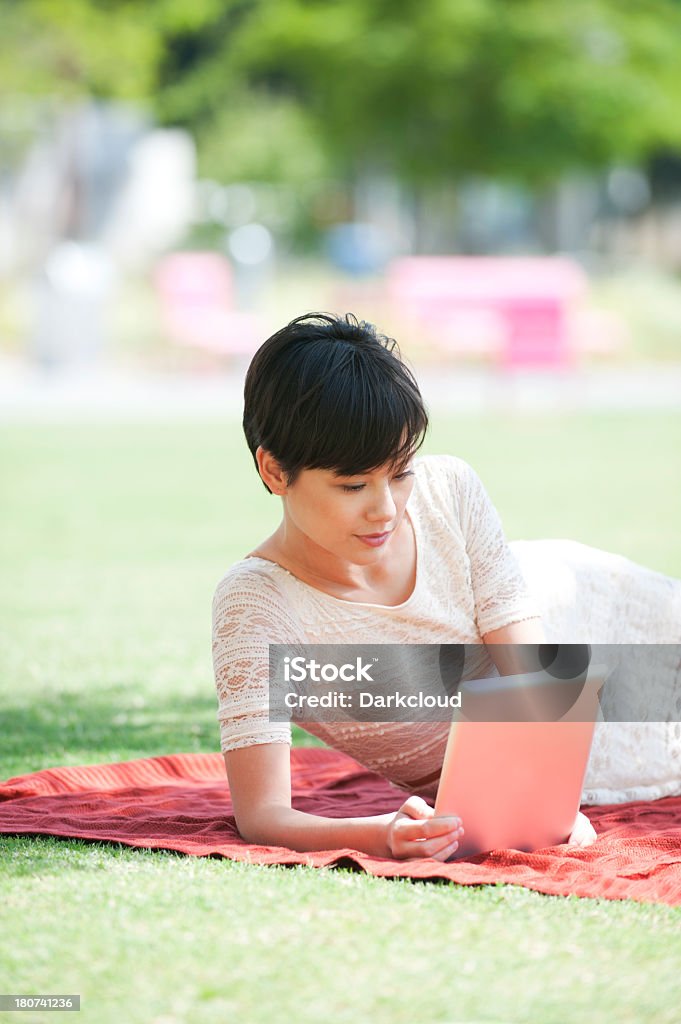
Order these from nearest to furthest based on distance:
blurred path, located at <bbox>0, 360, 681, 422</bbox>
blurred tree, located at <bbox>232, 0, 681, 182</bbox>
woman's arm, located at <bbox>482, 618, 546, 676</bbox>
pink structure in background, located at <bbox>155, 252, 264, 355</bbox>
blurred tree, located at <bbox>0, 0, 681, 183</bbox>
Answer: woman's arm, located at <bbox>482, 618, 546, 676</bbox>
blurred path, located at <bbox>0, 360, 681, 422</bbox>
pink structure in background, located at <bbox>155, 252, 264, 355</bbox>
blurred tree, located at <bbox>232, 0, 681, 182</bbox>
blurred tree, located at <bbox>0, 0, 681, 183</bbox>

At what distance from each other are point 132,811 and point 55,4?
98.4ft

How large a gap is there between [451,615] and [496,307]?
53.3 ft

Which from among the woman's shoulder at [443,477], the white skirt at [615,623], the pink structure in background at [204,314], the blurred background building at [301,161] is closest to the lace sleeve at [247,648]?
the woman's shoulder at [443,477]

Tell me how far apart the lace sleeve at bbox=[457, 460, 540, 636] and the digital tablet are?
0.41 metres

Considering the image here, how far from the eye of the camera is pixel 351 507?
328 centimetres

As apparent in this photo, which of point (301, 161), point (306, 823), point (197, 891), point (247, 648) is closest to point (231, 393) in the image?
point (247, 648)

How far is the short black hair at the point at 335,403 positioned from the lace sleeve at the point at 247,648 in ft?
0.97

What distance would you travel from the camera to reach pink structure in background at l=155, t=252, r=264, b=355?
18891 mm

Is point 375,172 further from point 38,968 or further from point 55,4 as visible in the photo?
point 38,968

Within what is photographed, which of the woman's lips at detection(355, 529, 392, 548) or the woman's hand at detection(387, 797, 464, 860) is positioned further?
the woman's lips at detection(355, 529, 392, 548)

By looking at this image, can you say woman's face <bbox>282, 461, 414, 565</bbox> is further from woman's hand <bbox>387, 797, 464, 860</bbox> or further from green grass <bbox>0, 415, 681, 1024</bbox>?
green grass <bbox>0, 415, 681, 1024</bbox>

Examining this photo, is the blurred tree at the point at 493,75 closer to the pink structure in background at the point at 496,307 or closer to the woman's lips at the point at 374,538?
the pink structure in background at the point at 496,307

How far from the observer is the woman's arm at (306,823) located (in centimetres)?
322

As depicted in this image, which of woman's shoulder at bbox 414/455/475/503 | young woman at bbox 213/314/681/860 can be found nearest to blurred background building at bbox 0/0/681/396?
woman's shoulder at bbox 414/455/475/503
